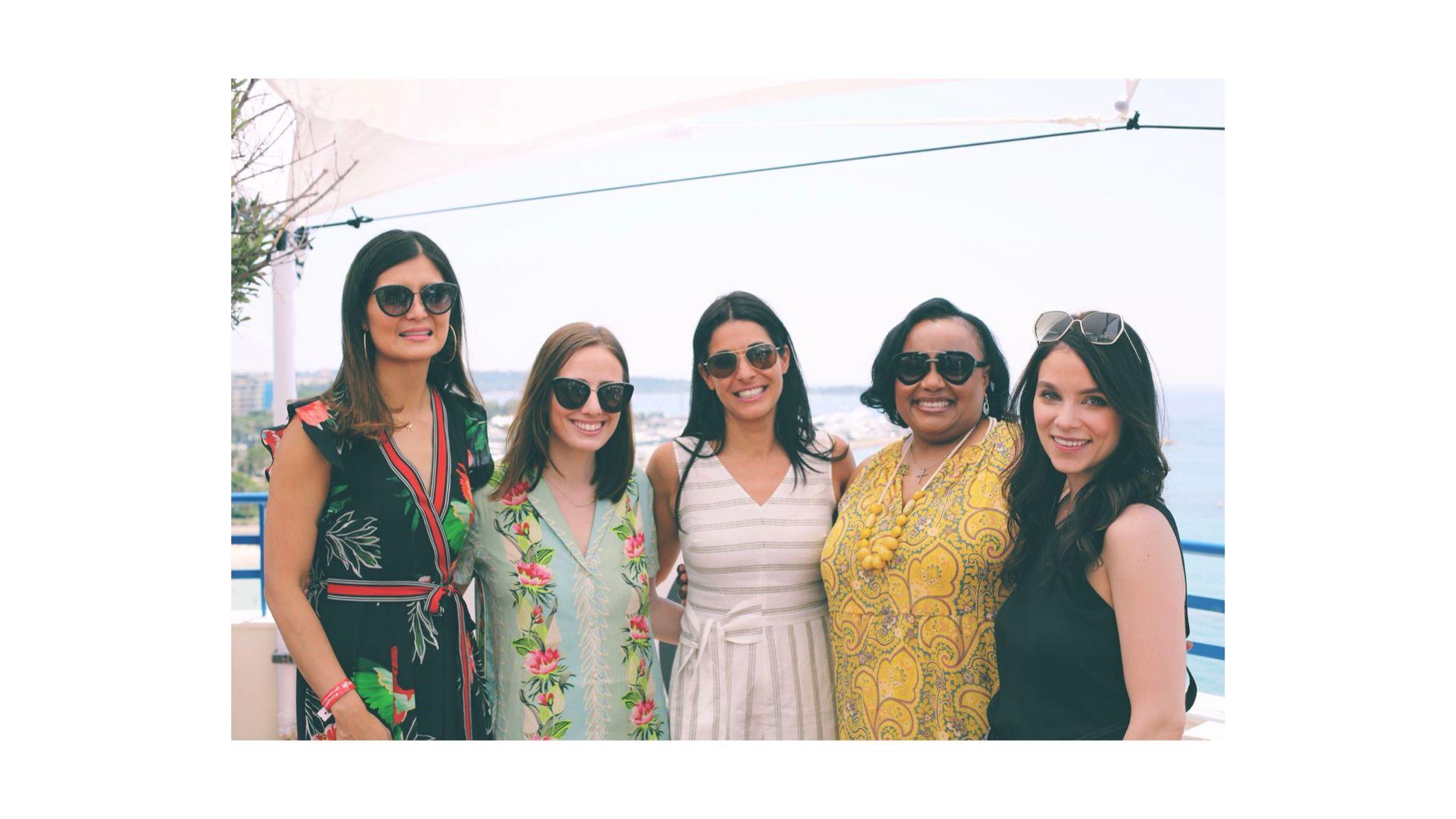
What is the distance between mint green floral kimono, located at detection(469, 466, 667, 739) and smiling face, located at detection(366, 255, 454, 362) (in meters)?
0.44

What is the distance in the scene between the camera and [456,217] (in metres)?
4.99

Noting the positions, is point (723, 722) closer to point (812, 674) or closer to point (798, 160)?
point (812, 674)

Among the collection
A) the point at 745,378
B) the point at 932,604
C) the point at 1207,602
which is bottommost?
the point at 1207,602

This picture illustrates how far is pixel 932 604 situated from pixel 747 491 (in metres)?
0.65

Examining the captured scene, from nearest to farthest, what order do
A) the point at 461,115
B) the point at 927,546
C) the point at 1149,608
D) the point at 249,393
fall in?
the point at 1149,608, the point at 927,546, the point at 461,115, the point at 249,393

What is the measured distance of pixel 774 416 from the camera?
2990mm

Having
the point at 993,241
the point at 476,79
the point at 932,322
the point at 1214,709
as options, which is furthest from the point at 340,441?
the point at 993,241

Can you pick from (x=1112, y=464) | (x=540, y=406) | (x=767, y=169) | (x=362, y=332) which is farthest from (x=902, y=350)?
(x=767, y=169)

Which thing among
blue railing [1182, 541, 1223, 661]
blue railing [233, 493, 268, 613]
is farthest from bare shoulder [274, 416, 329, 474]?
blue railing [1182, 541, 1223, 661]

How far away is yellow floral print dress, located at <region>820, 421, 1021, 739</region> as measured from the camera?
2.55 metres

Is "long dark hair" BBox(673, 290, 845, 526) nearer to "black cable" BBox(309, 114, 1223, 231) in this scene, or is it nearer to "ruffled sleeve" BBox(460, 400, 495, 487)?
"ruffled sleeve" BBox(460, 400, 495, 487)

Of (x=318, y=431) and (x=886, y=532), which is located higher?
(x=318, y=431)

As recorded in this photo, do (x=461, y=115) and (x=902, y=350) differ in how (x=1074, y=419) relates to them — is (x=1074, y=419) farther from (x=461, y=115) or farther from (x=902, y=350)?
(x=461, y=115)

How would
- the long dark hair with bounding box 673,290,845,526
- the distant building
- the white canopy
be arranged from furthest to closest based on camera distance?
1. the distant building
2. the white canopy
3. the long dark hair with bounding box 673,290,845,526
